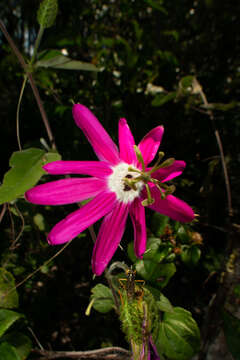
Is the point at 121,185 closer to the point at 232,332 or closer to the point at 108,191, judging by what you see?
the point at 108,191

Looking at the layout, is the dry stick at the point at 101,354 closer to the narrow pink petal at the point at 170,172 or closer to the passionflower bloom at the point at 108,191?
the passionflower bloom at the point at 108,191

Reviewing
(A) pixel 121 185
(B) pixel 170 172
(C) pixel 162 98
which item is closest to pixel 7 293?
(A) pixel 121 185

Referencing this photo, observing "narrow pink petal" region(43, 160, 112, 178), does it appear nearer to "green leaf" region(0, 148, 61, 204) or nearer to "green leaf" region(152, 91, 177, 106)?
"green leaf" region(0, 148, 61, 204)

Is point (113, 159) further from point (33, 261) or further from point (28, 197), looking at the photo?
point (33, 261)

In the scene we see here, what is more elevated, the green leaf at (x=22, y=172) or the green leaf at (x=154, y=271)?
the green leaf at (x=22, y=172)

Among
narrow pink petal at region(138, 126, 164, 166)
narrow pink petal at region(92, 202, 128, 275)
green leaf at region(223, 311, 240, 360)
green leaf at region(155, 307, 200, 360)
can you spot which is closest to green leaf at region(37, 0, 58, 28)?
narrow pink petal at region(138, 126, 164, 166)

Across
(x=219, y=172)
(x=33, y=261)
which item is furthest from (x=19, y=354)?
(x=219, y=172)

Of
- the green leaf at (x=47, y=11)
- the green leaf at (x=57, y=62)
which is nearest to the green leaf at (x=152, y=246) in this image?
the green leaf at (x=57, y=62)
